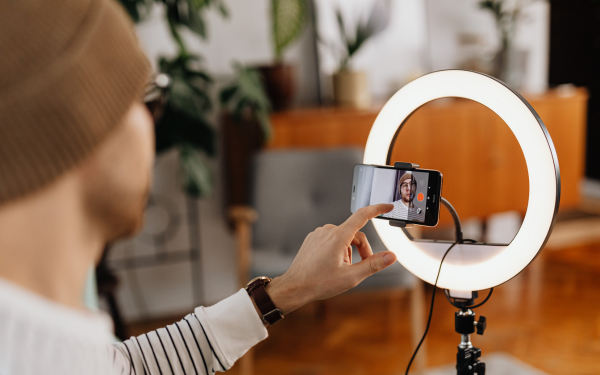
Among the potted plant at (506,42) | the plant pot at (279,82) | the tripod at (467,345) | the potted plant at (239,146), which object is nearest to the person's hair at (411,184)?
the tripod at (467,345)

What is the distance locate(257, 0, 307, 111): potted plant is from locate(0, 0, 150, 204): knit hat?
2.02 meters

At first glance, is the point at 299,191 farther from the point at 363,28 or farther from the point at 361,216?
the point at 361,216

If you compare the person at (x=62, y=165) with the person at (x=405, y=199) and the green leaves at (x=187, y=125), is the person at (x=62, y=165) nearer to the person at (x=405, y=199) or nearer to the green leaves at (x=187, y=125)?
the person at (x=405, y=199)

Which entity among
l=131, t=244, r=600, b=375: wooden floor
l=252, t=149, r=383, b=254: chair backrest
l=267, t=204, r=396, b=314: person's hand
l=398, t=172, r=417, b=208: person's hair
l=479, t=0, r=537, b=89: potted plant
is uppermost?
l=479, t=0, r=537, b=89: potted plant

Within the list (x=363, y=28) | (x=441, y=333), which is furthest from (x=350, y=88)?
(x=441, y=333)

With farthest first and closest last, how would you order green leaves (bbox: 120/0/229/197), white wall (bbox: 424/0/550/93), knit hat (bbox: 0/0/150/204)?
white wall (bbox: 424/0/550/93) → green leaves (bbox: 120/0/229/197) → knit hat (bbox: 0/0/150/204)

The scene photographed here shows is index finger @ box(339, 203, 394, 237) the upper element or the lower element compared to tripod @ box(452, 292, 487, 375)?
upper

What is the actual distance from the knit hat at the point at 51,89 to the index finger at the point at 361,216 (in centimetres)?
33

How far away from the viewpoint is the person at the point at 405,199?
2.17ft

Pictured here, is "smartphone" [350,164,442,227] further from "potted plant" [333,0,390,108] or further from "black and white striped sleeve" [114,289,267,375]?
"potted plant" [333,0,390,108]

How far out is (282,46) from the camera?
237 centimetres

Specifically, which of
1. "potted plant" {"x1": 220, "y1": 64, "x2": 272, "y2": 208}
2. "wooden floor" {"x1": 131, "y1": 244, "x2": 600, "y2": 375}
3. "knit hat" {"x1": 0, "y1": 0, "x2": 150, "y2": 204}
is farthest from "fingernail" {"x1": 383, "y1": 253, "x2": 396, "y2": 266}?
"potted plant" {"x1": 220, "y1": 64, "x2": 272, "y2": 208}

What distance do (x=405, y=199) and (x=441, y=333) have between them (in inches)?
72.1

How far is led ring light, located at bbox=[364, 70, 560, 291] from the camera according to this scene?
567 mm
